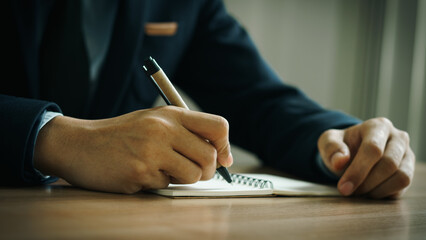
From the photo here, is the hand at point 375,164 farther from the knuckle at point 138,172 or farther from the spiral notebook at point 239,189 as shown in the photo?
the knuckle at point 138,172

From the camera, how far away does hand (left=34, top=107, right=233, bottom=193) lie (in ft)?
1.80

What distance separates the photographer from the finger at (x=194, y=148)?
556mm

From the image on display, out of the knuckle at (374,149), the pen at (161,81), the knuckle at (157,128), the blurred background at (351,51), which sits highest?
the pen at (161,81)

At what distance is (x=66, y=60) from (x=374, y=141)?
782 mm

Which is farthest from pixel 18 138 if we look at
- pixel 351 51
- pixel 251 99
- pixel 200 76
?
pixel 351 51

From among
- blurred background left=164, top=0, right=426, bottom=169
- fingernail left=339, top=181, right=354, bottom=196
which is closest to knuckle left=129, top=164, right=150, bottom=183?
fingernail left=339, top=181, right=354, bottom=196

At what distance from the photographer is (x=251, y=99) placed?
128cm

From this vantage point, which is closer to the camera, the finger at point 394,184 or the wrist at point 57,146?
the wrist at point 57,146

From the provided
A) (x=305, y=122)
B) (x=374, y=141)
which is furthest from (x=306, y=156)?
(x=374, y=141)

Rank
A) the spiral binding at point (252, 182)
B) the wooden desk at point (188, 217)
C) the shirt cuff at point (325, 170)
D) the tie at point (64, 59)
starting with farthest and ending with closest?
the tie at point (64, 59) → the shirt cuff at point (325, 170) → the spiral binding at point (252, 182) → the wooden desk at point (188, 217)

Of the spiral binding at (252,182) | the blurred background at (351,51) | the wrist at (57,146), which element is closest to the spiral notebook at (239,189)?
the spiral binding at (252,182)

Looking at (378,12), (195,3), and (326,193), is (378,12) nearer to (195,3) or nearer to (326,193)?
(195,3)

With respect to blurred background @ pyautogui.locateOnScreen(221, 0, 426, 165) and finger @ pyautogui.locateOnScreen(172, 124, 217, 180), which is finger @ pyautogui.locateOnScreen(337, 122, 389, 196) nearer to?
finger @ pyautogui.locateOnScreen(172, 124, 217, 180)

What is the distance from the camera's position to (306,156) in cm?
92
